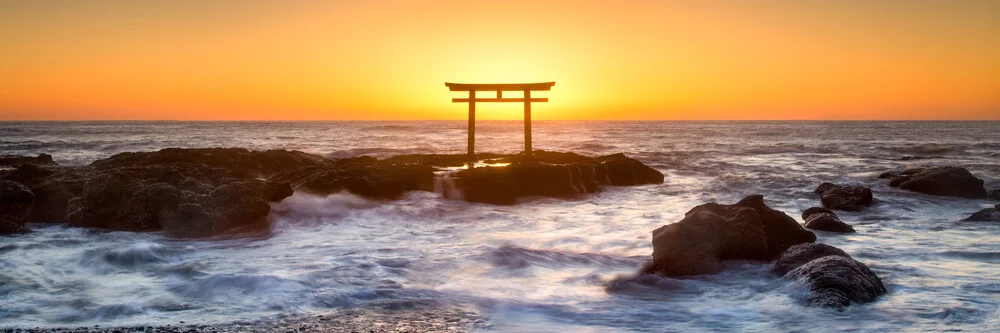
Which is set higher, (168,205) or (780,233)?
(168,205)

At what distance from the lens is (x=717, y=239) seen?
7.42m

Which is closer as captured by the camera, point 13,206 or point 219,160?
point 13,206

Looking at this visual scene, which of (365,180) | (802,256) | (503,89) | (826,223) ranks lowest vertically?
(826,223)

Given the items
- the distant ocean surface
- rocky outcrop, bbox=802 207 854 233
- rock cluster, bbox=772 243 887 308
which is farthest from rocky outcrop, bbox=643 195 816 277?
rocky outcrop, bbox=802 207 854 233

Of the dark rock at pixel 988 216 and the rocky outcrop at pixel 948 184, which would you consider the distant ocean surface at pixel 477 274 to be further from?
the rocky outcrop at pixel 948 184

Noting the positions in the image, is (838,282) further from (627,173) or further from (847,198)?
(627,173)

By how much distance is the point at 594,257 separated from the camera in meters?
8.22

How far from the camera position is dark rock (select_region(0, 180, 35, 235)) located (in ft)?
29.5

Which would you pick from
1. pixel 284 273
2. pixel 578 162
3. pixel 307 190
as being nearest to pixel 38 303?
pixel 284 273

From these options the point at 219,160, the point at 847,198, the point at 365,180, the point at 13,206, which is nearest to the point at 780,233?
the point at 847,198

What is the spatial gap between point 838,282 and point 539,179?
8.65m

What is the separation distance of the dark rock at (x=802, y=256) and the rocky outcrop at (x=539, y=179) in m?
6.67

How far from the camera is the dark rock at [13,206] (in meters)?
8.98

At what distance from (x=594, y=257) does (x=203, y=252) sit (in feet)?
15.1
